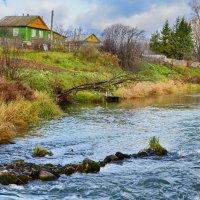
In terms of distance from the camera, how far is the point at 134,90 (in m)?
38.8

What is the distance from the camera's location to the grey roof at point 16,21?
241ft

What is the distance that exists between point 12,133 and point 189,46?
214ft

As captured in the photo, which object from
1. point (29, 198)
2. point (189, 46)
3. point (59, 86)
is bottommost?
point (29, 198)

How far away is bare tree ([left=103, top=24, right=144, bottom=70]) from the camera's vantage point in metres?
55.6

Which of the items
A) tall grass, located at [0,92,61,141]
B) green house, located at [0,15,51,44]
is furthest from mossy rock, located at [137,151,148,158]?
green house, located at [0,15,51,44]

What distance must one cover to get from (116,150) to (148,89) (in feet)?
84.3

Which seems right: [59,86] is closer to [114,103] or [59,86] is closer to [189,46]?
[114,103]

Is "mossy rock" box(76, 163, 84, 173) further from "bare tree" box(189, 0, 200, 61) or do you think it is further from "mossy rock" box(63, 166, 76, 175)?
"bare tree" box(189, 0, 200, 61)

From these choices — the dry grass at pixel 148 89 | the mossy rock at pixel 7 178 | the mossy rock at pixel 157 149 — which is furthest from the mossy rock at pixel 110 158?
the dry grass at pixel 148 89

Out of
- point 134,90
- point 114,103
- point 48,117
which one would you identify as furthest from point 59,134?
point 134,90

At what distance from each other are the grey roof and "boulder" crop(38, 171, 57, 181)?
6363 cm

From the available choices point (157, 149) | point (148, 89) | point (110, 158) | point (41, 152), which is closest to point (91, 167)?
point (110, 158)

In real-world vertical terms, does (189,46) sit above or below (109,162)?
above

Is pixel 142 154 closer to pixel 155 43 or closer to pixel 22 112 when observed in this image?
pixel 22 112
